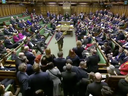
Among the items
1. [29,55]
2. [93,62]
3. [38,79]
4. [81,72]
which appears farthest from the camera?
[29,55]

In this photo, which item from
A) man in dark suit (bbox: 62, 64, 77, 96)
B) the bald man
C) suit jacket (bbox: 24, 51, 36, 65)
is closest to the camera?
the bald man

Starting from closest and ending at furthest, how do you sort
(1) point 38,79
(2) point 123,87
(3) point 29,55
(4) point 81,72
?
1. (2) point 123,87
2. (1) point 38,79
3. (4) point 81,72
4. (3) point 29,55

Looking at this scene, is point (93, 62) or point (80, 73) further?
point (93, 62)

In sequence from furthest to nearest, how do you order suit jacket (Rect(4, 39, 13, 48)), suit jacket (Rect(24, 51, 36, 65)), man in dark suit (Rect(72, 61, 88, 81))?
suit jacket (Rect(4, 39, 13, 48)) < suit jacket (Rect(24, 51, 36, 65)) < man in dark suit (Rect(72, 61, 88, 81))

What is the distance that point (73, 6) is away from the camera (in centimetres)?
1802

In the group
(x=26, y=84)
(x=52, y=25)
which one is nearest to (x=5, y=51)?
(x=26, y=84)

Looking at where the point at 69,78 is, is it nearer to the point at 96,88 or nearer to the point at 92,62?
the point at 96,88

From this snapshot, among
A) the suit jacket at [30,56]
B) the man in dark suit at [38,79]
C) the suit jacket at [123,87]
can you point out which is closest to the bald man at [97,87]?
the suit jacket at [123,87]

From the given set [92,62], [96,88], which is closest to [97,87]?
[96,88]

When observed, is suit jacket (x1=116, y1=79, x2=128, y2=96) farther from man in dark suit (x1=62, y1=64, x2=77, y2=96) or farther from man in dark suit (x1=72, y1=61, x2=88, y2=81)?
man in dark suit (x1=62, y1=64, x2=77, y2=96)

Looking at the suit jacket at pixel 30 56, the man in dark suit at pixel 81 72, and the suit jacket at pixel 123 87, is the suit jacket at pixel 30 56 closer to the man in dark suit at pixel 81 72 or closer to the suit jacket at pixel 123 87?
the man in dark suit at pixel 81 72

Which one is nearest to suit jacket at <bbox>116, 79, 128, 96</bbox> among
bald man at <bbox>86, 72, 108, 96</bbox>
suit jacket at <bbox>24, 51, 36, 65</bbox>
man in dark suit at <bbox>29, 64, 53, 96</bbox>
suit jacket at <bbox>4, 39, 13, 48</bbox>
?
bald man at <bbox>86, 72, 108, 96</bbox>

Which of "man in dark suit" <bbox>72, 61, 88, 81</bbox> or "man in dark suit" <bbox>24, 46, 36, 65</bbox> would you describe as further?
"man in dark suit" <bbox>24, 46, 36, 65</bbox>

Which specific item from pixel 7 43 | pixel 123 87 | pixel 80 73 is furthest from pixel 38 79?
pixel 7 43
